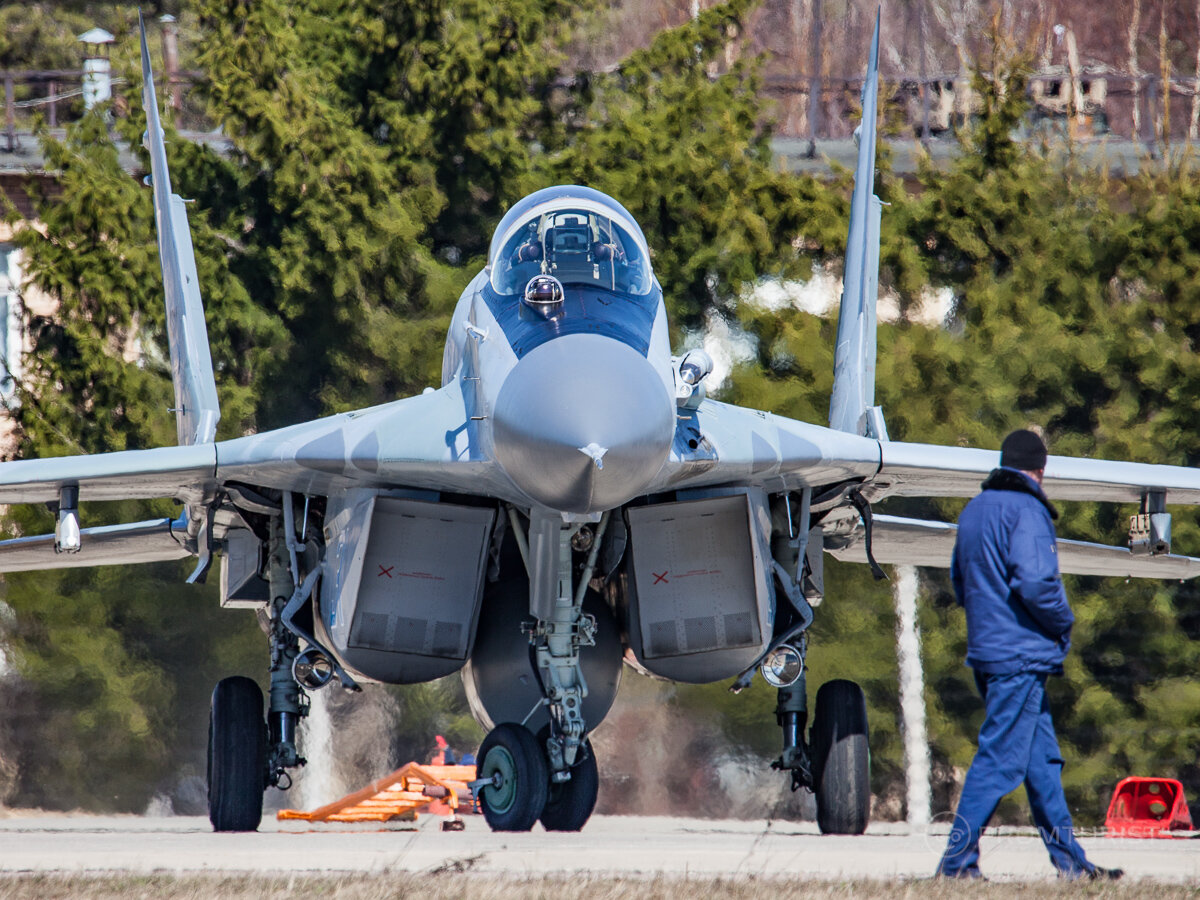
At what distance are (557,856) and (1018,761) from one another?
1495 millimetres

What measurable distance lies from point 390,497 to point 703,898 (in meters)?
3.59

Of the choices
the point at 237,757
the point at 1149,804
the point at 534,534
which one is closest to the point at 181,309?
the point at 237,757

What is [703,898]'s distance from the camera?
4.16 m

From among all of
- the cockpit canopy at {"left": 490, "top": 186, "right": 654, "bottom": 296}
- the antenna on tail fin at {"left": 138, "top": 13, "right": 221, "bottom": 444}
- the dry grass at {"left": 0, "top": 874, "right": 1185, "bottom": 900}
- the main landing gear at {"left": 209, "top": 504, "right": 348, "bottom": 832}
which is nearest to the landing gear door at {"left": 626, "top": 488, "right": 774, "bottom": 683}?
the cockpit canopy at {"left": 490, "top": 186, "right": 654, "bottom": 296}

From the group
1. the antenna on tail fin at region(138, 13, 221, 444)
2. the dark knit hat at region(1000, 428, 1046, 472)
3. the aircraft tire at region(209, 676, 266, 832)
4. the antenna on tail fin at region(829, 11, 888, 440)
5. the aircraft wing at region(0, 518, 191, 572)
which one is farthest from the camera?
the antenna on tail fin at region(138, 13, 221, 444)

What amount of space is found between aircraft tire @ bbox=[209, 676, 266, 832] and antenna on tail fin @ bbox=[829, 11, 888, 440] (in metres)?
4.16

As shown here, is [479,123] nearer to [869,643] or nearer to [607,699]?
[869,643]

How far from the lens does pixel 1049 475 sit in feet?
26.6

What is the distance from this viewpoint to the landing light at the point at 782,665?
787cm

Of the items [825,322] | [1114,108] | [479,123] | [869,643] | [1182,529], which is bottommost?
[869,643]

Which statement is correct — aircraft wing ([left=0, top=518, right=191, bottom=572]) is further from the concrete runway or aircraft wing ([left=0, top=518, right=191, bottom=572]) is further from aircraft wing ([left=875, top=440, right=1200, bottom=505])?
aircraft wing ([left=875, top=440, right=1200, bottom=505])

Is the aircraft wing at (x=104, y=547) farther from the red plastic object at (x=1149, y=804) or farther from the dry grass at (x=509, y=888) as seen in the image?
the red plastic object at (x=1149, y=804)

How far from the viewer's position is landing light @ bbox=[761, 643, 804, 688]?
25.8 ft

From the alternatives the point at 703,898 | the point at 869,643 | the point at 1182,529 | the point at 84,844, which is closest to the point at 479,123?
the point at 869,643
